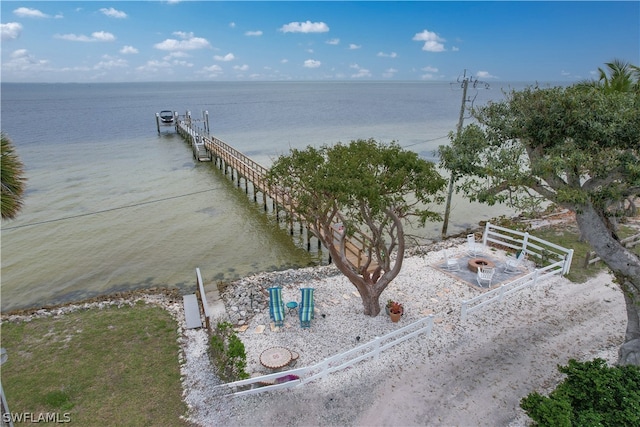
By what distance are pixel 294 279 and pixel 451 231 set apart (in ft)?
34.8

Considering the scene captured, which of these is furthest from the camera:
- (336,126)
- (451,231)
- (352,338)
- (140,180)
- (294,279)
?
(336,126)

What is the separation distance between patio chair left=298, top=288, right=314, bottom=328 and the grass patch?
348cm

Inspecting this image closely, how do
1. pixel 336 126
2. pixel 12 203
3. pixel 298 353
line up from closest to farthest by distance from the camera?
pixel 12 203
pixel 298 353
pixel 336 126

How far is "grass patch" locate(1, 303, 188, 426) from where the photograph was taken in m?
8.20

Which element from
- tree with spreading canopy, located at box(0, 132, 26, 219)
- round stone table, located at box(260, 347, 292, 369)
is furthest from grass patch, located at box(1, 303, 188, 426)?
tree with spreading canopy, located at box(0, 132, 26, 219)

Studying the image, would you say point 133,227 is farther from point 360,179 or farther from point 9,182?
point 360,179

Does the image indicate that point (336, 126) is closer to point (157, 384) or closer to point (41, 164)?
point (41, 164)

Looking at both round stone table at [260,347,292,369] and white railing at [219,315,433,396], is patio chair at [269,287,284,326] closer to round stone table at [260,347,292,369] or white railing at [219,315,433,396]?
round stone table at [260,347,292,369]

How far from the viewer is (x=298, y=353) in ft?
32.1

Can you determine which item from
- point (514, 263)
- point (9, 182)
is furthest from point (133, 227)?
point (514, 263)

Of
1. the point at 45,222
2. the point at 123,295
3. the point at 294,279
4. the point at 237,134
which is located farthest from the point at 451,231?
the point at 237,134

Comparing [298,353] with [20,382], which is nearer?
[20,382]

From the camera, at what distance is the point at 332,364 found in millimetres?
9188

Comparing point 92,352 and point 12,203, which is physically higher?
point 12,203
